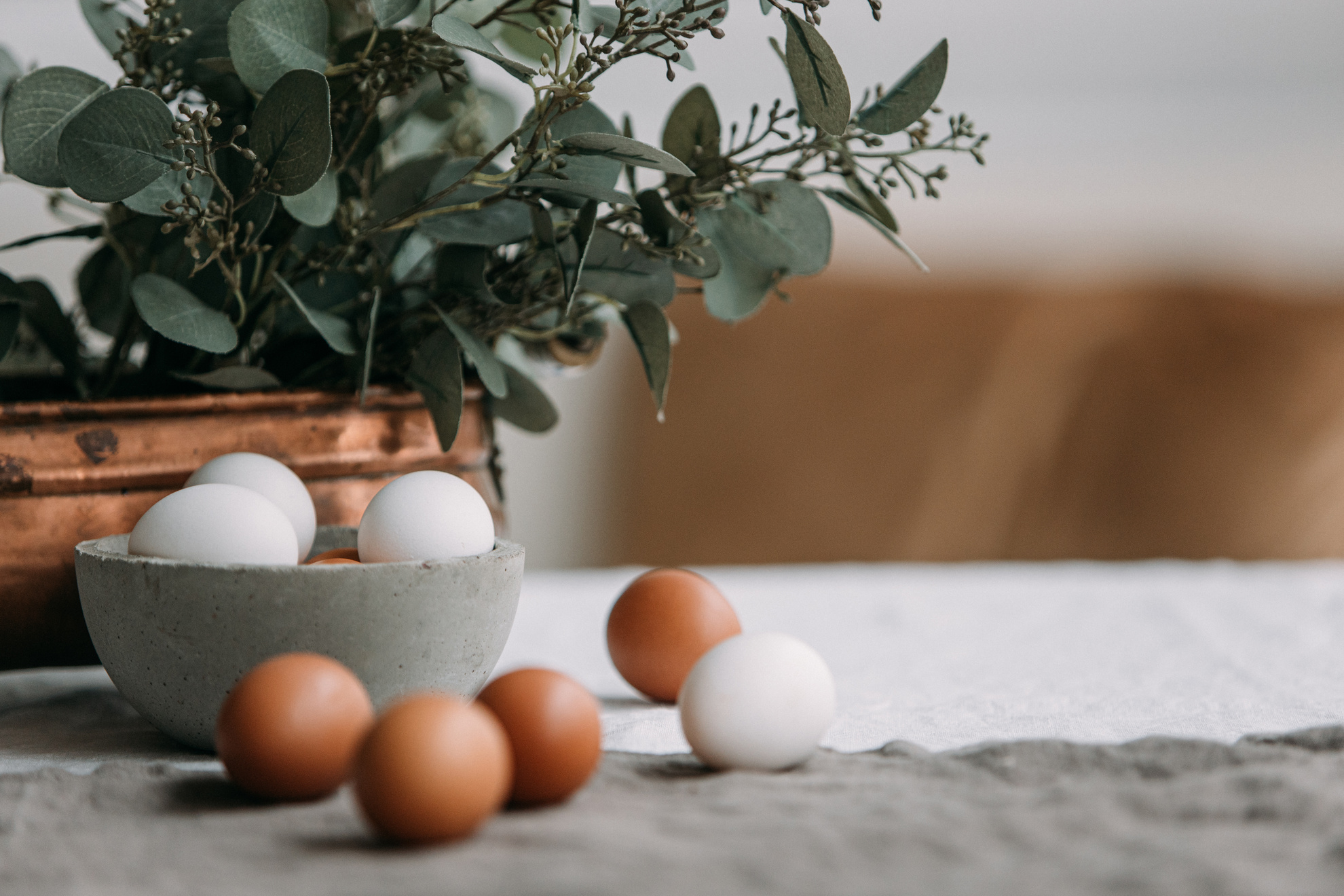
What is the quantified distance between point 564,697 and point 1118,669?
0.38 m

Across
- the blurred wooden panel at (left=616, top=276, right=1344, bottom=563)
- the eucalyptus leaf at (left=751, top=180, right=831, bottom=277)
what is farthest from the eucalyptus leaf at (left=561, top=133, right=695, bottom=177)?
the blurred wooden panel at (left=616, top=276, right=1344, bottom=563)

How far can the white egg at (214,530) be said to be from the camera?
16.4 inches

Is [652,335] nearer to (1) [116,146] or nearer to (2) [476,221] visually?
(2) [476,221]

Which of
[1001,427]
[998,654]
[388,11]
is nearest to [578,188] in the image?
[388,11]

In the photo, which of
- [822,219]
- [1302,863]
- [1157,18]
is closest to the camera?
[1302,863]

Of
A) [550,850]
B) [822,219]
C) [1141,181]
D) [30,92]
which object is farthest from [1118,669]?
[1141,181]

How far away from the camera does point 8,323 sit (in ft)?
1.84

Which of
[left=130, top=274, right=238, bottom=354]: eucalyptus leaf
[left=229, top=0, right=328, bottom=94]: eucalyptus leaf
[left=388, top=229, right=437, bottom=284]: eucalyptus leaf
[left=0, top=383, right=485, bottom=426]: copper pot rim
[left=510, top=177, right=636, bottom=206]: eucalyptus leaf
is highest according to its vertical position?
[left=229, top=0, right=328, bottom=94]: eucalyptus leaf

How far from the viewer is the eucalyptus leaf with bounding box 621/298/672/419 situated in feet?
1.77

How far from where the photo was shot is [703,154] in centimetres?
56

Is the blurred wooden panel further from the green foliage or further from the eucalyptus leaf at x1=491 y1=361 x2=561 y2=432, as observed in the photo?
the green foliage

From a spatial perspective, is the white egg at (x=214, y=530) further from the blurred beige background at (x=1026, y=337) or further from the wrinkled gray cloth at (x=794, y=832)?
the blurred beige background at (x=1026, y=337)

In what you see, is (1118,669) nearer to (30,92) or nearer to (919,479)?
(30,92)

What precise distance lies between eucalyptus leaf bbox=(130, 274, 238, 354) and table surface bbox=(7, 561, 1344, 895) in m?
0.18
